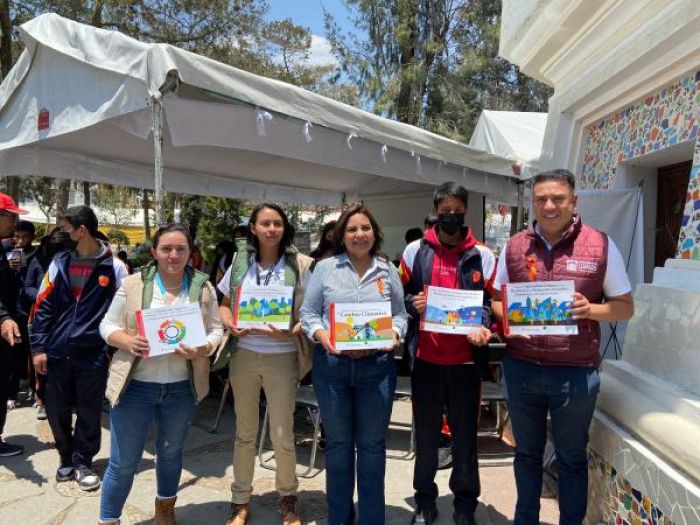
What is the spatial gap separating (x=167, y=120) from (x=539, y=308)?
3059 millimetres

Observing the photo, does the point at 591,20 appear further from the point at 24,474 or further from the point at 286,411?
the point at 24,474

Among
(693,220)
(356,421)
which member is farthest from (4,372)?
(693,220)

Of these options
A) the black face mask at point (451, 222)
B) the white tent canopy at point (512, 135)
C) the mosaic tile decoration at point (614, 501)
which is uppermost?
the white tent canopy at point (512, 135)

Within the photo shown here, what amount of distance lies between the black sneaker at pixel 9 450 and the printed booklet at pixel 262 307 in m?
2.52

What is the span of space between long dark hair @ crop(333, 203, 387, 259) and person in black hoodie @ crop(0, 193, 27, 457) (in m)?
2.48

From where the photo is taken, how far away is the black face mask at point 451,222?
9.12 ft

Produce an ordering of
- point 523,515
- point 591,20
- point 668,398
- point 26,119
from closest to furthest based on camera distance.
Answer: point 668,398, point 523,515, point 591,20, point 26,119

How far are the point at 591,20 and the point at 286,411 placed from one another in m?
3.86

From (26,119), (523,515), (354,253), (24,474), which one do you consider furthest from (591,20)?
(24,474)

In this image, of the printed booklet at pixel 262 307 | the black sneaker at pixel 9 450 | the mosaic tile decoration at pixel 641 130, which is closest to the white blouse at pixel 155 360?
the printed booklet at pixel 262 307

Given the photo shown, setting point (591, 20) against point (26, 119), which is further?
point (26, 119)

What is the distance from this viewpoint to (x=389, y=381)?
2.75m

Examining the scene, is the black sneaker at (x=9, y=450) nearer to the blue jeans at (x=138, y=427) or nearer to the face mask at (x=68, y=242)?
the face mask at (x=68, y=242)

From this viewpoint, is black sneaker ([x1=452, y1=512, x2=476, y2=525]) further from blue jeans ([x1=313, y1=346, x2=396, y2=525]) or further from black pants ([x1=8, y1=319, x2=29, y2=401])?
black pants ([x1=8, y1=319, x2=29, y2=401])
